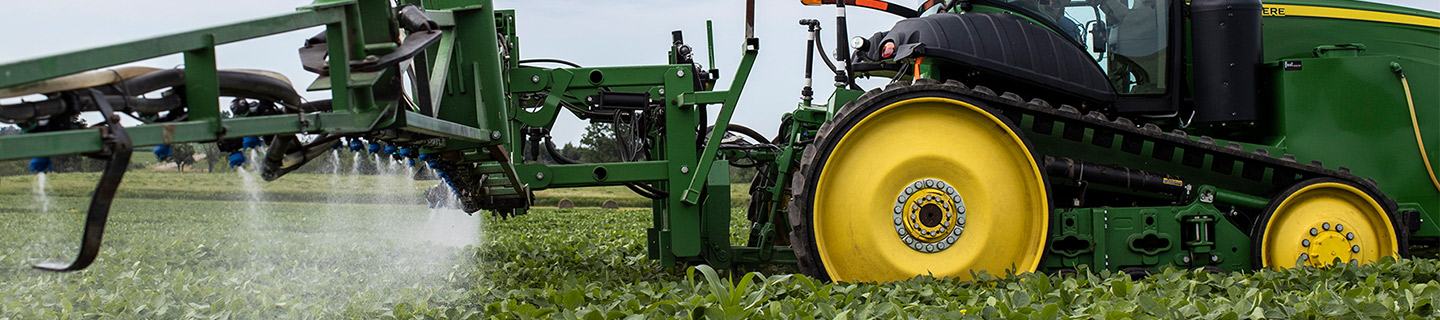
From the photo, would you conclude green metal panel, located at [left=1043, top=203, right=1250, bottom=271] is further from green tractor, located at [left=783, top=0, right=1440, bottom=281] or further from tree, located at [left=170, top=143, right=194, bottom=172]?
tree, located at [left=170, top=143, right=194, bottom=172]

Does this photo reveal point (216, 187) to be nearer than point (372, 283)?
Yes

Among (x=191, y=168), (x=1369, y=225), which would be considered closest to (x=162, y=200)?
(x=191, y=168)

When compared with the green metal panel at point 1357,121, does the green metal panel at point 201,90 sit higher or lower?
higher

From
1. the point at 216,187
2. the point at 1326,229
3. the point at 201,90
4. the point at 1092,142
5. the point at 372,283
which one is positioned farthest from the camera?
the point at 1326,229

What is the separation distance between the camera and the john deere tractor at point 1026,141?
21.8 ft

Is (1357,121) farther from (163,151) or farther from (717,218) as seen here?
(163,151)

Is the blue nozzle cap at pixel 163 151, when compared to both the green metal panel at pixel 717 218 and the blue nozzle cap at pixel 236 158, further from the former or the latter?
the green metal panel at pixel 717 218

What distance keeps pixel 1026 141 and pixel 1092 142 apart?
1.80 feet

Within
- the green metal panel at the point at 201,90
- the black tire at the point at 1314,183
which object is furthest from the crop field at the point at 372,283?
the black tire at the point at 1314,183

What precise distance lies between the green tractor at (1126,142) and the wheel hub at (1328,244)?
0.01 meters

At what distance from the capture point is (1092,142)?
7.06 meters

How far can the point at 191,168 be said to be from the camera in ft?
14.1

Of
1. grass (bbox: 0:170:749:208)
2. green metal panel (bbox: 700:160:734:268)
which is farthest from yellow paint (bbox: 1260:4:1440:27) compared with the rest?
grass (bbox: 0:170:749:208)

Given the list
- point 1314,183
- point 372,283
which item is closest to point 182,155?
point 372,283
